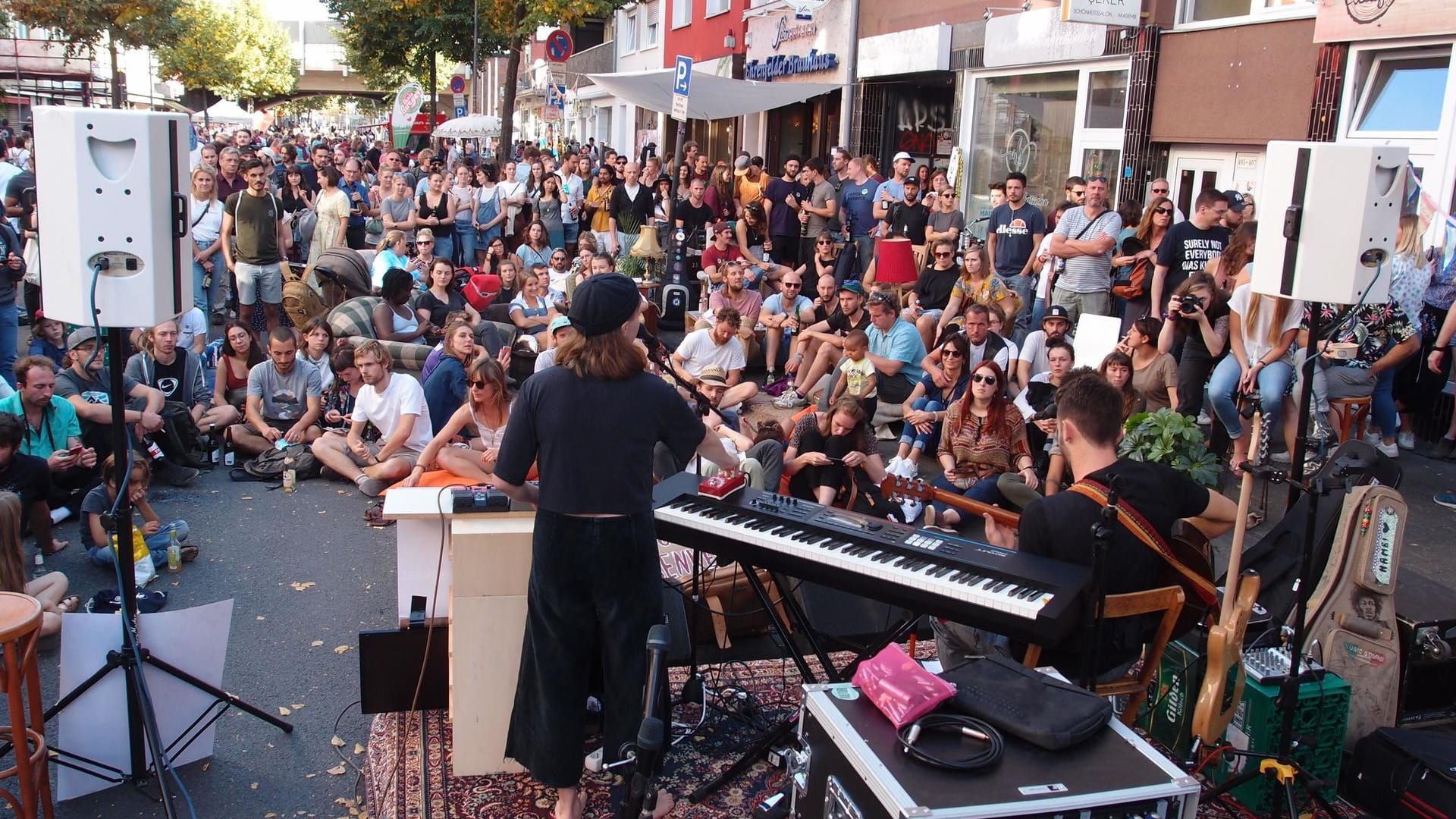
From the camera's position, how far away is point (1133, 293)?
29.1 ft

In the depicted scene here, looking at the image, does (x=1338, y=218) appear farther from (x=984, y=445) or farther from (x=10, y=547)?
(x=10, y=547)

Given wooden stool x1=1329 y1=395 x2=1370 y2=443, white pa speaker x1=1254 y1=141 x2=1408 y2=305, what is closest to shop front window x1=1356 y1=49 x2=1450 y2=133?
wooden stool x1=1329 y1=395 x2=1370 y2=443

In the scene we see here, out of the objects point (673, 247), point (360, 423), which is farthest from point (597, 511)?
point (673, 247)

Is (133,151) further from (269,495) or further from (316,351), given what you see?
(316,351)

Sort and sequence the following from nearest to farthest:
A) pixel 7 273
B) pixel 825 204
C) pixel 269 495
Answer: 1. pixel 269 495
2. pixel 7 273
3. pixel 825 204

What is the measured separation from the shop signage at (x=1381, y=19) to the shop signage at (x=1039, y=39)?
3019mm

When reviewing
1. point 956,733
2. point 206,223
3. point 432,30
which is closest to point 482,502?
point 956,733

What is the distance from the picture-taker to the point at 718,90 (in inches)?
674

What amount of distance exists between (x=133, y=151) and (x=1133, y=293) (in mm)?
7336

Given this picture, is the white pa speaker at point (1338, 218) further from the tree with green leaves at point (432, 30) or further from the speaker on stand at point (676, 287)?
the tree with green leaves at point (432, 30)

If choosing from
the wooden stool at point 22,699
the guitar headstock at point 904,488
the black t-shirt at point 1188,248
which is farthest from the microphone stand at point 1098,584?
the black t-shirt at point 1188,248

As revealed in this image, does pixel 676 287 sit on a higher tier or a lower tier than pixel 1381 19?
lower

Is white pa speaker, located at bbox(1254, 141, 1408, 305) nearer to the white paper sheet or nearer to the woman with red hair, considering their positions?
the woman with red hair

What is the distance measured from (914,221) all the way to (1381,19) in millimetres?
4599
